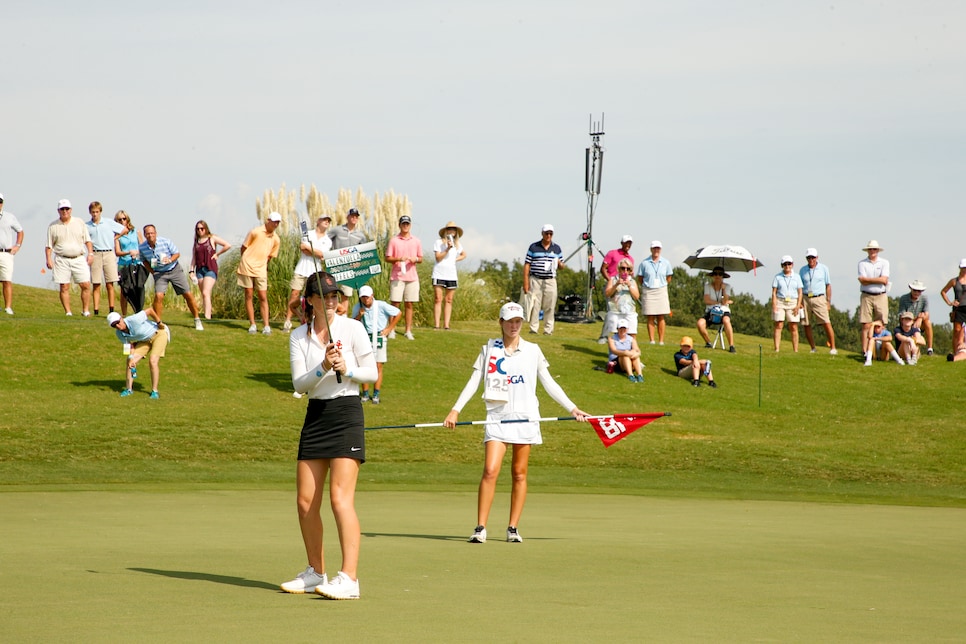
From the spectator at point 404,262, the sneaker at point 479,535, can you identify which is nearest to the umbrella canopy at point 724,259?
the spectator at point 404,262

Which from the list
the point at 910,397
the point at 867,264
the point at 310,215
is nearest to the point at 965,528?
the point at 910,397

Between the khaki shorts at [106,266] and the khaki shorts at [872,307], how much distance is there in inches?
615

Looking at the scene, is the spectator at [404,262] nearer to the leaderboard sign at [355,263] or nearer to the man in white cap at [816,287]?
the leaderboard sign at [355,263]

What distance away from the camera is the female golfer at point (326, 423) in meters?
7.04

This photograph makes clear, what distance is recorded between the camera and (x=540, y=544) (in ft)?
31.3

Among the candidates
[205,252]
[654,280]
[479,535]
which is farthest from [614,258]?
[479,535]

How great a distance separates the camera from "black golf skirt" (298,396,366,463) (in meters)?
7.08

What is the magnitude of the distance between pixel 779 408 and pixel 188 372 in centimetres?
1085

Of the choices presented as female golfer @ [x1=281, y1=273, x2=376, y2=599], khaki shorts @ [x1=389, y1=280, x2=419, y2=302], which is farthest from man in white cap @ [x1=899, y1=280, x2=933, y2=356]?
female golfer @ [x1=281, y1=273, x2=376, y2=599]

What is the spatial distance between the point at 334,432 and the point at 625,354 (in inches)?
661

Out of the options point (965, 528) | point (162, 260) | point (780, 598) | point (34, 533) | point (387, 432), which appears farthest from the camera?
point (162, 260)

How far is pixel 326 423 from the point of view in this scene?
710 centimetres

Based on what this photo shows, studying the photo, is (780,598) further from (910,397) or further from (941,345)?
(941,345)

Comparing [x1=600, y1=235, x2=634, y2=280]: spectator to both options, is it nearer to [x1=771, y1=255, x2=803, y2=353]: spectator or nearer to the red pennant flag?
[x1=771, y1=255, x2=803, y2=353]: spectator
